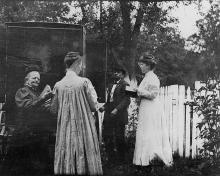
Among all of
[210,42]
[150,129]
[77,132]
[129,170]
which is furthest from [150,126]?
[210,42]

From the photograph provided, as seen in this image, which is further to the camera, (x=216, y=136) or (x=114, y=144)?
(x=114, y=144)

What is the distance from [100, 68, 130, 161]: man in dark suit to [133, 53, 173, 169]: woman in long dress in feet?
3.66

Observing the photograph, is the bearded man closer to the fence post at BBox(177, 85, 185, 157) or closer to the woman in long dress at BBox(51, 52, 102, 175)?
the woman in long dress at BBox(51, 52, 102, 175)

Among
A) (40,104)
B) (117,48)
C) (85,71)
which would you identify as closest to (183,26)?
(117,48)

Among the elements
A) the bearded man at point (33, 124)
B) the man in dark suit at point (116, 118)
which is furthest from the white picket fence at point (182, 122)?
the bearded man at point (33, 124)

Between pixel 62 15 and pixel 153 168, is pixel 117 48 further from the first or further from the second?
pixel 153 168

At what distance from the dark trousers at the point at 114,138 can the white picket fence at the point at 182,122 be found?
0.87 metres

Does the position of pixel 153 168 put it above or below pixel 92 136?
below

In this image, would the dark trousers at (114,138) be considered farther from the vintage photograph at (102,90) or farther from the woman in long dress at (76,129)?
the woman in long dress at (76,129)

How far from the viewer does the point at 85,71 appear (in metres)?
6.59

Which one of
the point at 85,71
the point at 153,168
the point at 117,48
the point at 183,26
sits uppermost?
the point at 183,26

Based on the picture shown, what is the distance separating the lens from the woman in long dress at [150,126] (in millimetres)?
5211

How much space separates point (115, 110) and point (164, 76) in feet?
12.1

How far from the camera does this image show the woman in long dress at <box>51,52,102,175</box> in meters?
4.62
